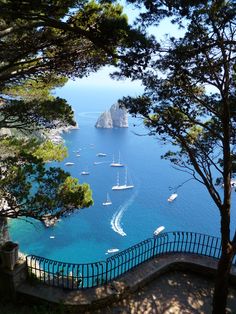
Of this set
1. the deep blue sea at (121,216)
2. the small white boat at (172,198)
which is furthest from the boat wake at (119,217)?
the small white boat at (172,198)

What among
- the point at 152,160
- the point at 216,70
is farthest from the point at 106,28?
the point at 152,160

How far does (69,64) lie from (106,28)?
299cm

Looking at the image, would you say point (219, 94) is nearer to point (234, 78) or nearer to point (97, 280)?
point (234, 78)

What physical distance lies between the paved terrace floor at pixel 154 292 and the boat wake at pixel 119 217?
113 feet

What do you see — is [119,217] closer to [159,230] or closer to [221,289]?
[159,230]

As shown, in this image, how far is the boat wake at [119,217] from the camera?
42.9 m

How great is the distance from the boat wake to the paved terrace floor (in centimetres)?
3455

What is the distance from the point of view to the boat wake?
42.9 meters

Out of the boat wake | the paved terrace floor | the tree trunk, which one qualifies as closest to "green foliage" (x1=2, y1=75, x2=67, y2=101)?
the paved terrace floor

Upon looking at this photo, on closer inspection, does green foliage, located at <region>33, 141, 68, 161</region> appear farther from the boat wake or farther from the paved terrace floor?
the boat wake

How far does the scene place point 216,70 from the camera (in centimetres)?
532

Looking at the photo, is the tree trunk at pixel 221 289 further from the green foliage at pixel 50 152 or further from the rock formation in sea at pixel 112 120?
the rock formation in sea at pixel 112 120

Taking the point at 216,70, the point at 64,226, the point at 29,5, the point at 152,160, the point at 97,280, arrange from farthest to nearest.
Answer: the point at 152,160 → the point at 64,226 → the point at 97,280 → the point at 216,70 → the point at 29,5

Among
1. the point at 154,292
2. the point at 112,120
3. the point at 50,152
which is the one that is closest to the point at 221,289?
the point at 154,292
